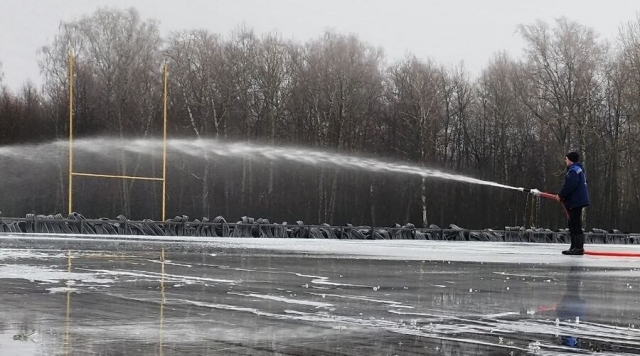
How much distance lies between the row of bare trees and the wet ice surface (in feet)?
189

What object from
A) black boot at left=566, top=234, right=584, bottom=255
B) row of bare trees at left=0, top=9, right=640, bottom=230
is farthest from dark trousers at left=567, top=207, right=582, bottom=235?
row of bare trees at left=0, top=9, right=640, bottom=230

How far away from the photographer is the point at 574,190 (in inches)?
733

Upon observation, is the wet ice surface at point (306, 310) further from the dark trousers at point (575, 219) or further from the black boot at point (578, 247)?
the black boot at point (578, 247)

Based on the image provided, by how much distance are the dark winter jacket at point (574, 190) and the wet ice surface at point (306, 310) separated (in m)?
4.90

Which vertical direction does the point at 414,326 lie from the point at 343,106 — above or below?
below

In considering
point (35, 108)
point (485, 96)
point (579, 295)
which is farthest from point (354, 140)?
point (579, 295)

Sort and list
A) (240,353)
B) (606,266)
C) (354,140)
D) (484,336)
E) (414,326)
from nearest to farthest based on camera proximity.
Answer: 1. (240,353)
2. (484,336)
3. (414,326)
4. (606,266)
5. (354,140)

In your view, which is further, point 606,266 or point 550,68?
point 550,68

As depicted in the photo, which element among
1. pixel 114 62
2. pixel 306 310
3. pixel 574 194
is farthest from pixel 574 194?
pixel 114 62

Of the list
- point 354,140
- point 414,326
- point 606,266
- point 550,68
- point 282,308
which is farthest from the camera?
point 354,140

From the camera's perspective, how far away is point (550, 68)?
6644 cm

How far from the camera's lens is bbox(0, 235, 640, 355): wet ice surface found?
232 inches

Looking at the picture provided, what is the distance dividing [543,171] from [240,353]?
77794 mm

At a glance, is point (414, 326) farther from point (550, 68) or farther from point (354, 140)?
point (354, 140)
